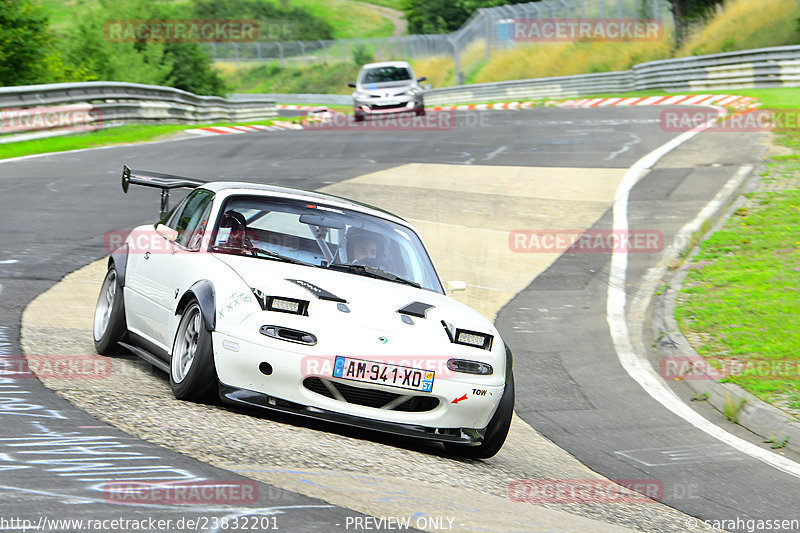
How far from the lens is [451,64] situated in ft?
209

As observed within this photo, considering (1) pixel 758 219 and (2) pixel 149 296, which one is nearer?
(2) pixel 149 296

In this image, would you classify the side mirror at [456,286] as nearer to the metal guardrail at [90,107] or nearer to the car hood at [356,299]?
the car hood at [356,299]

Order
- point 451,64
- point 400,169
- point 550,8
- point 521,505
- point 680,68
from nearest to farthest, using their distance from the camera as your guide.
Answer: point 521,505
point 400,169
point 680,68
point 550,8
point 451,64

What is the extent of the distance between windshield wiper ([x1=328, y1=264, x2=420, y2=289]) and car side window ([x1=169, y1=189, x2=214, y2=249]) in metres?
1.02

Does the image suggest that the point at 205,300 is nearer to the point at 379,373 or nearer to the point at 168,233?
the point at 379,373

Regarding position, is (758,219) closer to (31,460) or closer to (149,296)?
(149,296)

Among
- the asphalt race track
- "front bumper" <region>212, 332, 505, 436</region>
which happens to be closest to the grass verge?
the asphalt race track

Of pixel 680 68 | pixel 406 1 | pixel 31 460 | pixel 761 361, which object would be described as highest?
pixel 406 1

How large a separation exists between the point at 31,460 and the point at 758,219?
11869 millimetres

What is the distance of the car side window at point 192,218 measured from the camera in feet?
23.4

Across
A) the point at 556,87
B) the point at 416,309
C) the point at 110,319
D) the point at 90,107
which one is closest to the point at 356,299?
the point at 416,309

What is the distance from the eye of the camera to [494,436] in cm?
616

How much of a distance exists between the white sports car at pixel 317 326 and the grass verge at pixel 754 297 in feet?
9.77

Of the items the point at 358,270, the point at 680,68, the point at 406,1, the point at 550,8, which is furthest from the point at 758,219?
the point at 406,1
